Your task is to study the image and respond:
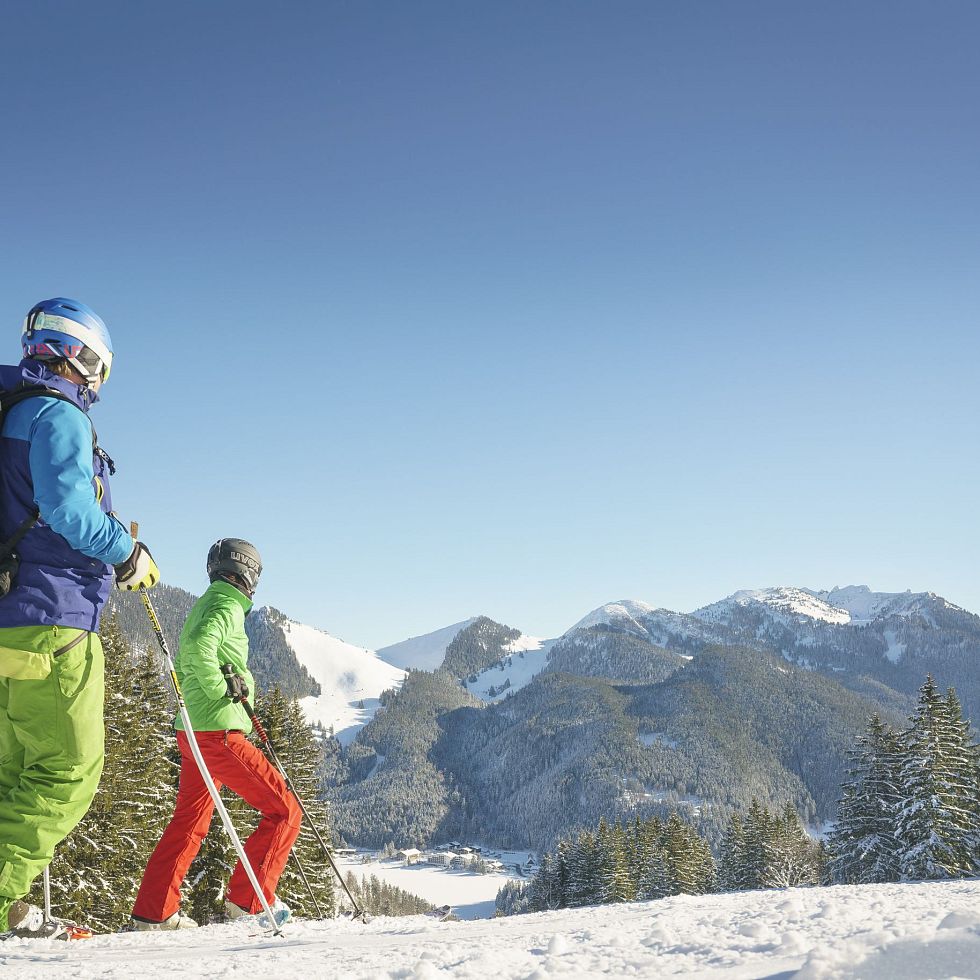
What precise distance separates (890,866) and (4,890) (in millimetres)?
26919

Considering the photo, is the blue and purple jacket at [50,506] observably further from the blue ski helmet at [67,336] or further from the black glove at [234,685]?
the black glove at [234,685]

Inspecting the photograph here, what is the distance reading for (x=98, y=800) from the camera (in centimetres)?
1490

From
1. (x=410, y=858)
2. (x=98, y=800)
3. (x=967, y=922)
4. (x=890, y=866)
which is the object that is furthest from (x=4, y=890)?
(x=410, y=858)

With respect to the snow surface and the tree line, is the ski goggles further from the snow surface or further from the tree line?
the snow surface

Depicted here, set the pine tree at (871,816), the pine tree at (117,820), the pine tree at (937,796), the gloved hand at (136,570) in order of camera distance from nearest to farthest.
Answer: the gloved hand at (136,570) → the pine tree at (117,820) → the pine tree at (937,796) → the pine tree at (871,816)

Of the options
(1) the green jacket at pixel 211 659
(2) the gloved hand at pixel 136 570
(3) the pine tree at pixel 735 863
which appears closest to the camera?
(2) the gloved hand at pixel 136 570

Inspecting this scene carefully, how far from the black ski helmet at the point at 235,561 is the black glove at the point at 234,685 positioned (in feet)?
2.17

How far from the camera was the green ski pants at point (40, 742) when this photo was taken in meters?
3.54

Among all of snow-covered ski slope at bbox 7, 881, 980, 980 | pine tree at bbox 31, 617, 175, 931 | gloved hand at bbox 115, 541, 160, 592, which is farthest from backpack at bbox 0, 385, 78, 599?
pine tree at bbox 31, 617, 175, 931

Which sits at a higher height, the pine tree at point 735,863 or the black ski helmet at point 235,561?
the black ski helmet at point 235,561

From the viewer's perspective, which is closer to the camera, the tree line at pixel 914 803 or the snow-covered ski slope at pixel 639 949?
the snow-covered ski slope at pixel 639 949

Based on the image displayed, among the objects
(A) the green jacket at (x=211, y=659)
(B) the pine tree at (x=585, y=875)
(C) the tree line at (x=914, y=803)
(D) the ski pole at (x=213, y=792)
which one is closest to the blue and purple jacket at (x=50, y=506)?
(D) the ski pole at (x=213, y=792)

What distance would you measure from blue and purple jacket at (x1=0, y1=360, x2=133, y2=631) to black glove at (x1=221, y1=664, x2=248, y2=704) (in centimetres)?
207

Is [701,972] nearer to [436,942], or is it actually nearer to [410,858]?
[436,942]
